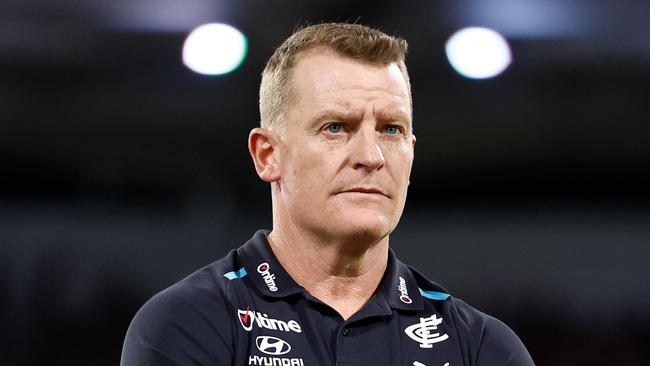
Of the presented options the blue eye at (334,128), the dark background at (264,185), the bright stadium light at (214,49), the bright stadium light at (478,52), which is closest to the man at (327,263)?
the blue eye at (334,128)

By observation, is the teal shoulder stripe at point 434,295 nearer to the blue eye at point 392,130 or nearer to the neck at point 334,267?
the neck at point 334,267

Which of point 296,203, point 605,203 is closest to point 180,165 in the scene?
point 605,203

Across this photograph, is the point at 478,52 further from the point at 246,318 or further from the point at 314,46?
the point at 246,318

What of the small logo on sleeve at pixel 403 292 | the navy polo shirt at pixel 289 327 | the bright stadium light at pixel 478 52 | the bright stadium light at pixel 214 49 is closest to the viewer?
the navy polo shirt at pixel 289 327

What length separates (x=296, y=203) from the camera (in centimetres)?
212

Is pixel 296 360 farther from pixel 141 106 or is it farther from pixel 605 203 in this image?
pixel 605 203

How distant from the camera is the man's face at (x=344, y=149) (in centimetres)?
204

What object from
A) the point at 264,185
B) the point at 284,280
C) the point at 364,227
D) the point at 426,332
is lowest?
the point at 264,185

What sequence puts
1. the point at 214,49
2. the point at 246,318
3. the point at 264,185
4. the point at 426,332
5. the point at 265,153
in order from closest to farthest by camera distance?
1. the point at 246,318
2. the point at 426,332
3. the point at 265,153
4. the point at 214,49
5. the point at 264,185

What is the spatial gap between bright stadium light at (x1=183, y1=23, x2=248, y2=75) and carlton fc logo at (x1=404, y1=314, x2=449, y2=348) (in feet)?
11.6

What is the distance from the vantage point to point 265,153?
2.23m

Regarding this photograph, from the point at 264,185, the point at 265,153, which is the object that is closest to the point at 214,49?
the point at 264,185

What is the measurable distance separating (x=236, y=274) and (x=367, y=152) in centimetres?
42

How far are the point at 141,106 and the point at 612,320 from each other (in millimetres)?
3534
